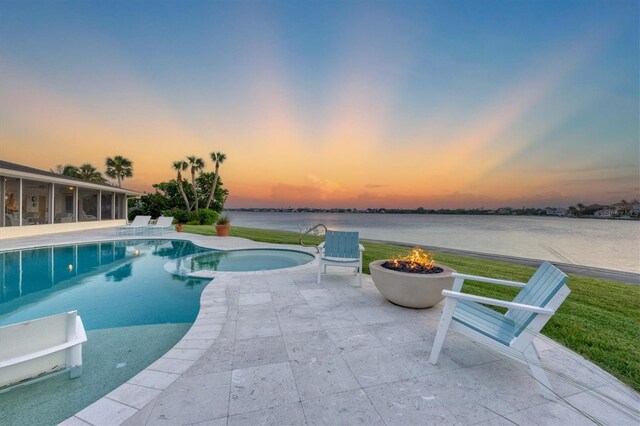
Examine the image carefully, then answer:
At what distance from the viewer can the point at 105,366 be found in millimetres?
2664

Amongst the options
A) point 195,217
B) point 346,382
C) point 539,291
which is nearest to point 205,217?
point 195,217

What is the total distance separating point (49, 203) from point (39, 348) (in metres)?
17.8

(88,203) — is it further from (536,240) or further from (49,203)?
(536,240)

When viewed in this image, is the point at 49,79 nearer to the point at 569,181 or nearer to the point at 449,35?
the point at 449,35

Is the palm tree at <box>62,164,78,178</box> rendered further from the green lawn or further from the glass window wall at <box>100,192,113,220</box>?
the green lawn

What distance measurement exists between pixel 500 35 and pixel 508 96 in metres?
2.50

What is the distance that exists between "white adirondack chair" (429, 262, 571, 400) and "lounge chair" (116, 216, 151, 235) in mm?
16043

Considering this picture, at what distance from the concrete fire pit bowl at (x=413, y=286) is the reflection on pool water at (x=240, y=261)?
13.3ft

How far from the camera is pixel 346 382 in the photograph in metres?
2.14

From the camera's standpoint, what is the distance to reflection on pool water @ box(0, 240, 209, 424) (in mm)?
2174

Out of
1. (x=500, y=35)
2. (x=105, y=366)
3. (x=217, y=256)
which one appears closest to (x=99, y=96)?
(x=217, y=256)

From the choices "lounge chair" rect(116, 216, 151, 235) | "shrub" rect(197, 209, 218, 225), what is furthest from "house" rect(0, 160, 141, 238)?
"shrub" rect(197, 209, 218, 225)

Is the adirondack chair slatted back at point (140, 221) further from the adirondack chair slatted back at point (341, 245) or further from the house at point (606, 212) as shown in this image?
the house at point (606, 212)

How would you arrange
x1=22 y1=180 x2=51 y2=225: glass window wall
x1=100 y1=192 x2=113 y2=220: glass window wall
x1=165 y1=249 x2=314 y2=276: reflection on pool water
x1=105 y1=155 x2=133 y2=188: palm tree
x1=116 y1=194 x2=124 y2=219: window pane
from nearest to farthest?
x1=165 y1=249 x2=314 y2=276: reflection on pool water, x1=22 y1=180 x2=51 y2=225: glass window wall, x1=100 y1=192 x2=113 y2=220: glass window wall, x1=116 y1=194 x2=124 y2=219: window pane, x1=105 y1=155 x2=133 y2=188: palm tree
